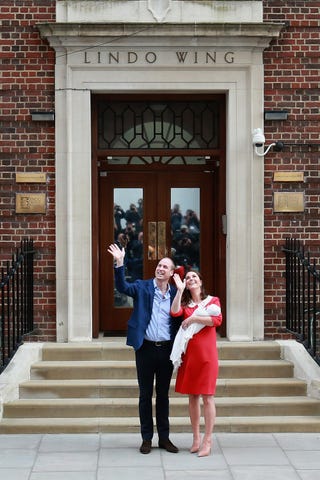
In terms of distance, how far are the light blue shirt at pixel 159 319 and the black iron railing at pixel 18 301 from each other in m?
2.02

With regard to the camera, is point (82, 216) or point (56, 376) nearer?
point (56, 376)

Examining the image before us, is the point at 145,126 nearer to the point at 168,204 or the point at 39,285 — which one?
the point at 168,204

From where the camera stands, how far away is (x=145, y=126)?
34.0 feet

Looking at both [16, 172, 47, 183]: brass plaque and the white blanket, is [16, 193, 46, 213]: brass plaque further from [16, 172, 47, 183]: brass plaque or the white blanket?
the white blanket

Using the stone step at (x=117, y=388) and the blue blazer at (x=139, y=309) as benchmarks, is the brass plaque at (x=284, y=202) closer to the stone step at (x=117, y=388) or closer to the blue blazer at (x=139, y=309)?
the stone step at (x=117, y=388)

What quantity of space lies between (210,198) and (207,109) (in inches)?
42.6

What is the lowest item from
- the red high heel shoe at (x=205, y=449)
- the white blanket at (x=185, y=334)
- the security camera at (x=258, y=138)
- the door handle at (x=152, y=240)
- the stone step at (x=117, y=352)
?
the red high heel shoe at (x=205, y=449)

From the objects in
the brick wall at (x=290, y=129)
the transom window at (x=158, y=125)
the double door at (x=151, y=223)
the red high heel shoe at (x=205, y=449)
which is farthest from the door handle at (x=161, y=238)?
the red high heel shoe at (x=205, y=449)

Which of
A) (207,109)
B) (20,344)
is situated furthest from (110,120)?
(20,344)

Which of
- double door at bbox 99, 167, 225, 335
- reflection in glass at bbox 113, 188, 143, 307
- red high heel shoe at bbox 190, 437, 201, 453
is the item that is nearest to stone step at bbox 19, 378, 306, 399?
red high heel shoe at bbox 190, 437, 201, 453

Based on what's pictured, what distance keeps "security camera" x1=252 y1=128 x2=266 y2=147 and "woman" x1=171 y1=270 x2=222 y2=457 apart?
8.91 ft

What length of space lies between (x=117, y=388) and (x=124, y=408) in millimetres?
317

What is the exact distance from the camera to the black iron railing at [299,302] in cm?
921

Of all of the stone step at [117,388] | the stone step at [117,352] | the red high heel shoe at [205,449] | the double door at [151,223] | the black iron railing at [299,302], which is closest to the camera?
the red high heel shoe at [205,449]
